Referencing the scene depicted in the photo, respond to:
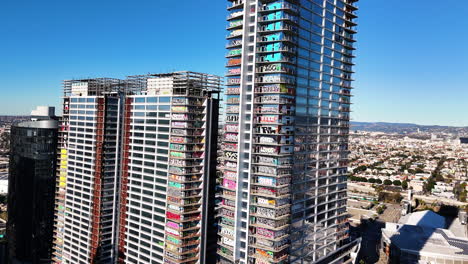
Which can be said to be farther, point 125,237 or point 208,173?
point 125,237

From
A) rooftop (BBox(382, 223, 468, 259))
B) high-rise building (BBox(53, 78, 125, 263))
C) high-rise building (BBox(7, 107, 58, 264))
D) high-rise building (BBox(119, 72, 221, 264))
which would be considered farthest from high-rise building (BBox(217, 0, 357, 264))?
high-rise building (BBox(7, 107, 58, 264))

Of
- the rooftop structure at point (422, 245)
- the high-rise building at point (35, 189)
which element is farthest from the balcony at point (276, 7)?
the rooftop structure at point (422, 245)

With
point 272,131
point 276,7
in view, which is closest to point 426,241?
point 272,131

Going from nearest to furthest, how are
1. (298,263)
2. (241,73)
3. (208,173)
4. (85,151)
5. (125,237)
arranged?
(241,73), (298,263), (208,173), (125,237), (85,151)

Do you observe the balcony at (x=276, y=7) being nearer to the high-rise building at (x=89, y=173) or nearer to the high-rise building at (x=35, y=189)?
the high-rise building at (x=89, y=173)

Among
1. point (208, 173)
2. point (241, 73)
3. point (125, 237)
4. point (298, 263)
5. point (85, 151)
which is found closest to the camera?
point (241, 73)

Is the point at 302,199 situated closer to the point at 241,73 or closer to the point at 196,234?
the point at 196,234

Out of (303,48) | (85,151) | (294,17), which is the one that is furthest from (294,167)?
(85,151)

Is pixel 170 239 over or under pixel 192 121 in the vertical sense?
under
